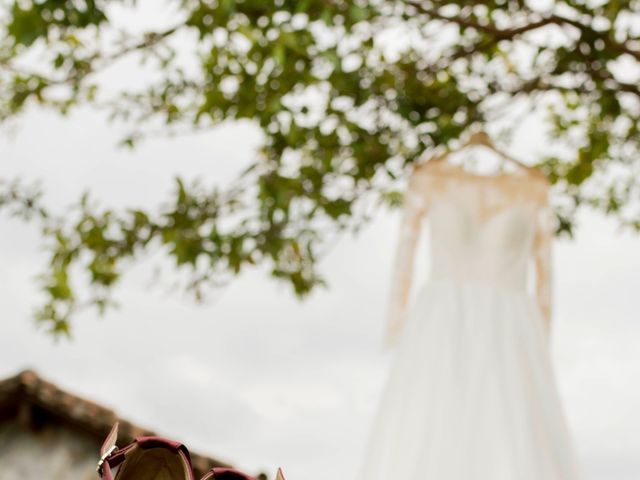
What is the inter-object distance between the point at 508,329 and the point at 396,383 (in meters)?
0.64

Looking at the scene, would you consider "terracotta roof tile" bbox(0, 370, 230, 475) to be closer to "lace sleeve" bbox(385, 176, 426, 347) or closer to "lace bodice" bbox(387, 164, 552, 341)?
"lace sleeve" bbox(385, 176, 426, 347)

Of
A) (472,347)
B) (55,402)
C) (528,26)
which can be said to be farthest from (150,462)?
(55,402)

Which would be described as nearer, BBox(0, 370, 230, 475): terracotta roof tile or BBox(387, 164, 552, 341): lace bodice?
BBox(387, 164, 552, 341): lace bodice

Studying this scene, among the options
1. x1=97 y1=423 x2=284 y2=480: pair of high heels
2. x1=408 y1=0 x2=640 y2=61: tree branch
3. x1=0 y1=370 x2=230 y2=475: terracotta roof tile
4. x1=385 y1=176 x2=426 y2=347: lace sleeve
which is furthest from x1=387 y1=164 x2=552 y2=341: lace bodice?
x1=0 y1=370 x2=230 y2=475: terracotta roof tile

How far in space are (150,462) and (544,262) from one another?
4.05m

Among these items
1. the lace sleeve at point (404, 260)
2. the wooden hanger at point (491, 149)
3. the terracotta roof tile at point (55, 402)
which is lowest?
the terracotta roof tile at point (55, 402)

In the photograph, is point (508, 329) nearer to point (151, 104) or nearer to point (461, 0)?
point (461, 0)

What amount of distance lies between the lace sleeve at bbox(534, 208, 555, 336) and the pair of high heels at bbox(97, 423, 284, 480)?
404 centimetres

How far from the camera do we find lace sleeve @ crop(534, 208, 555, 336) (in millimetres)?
5309

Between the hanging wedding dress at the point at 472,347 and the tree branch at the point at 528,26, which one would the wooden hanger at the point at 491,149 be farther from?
the tree branch at the point at 528,26

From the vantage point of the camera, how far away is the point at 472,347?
5.10 metres

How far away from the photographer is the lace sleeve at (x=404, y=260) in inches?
206

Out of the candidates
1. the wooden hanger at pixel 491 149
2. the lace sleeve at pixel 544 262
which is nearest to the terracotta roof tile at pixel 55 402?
the lace sleeve at pixel 544 262

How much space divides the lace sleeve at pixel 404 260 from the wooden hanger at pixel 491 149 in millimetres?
204
